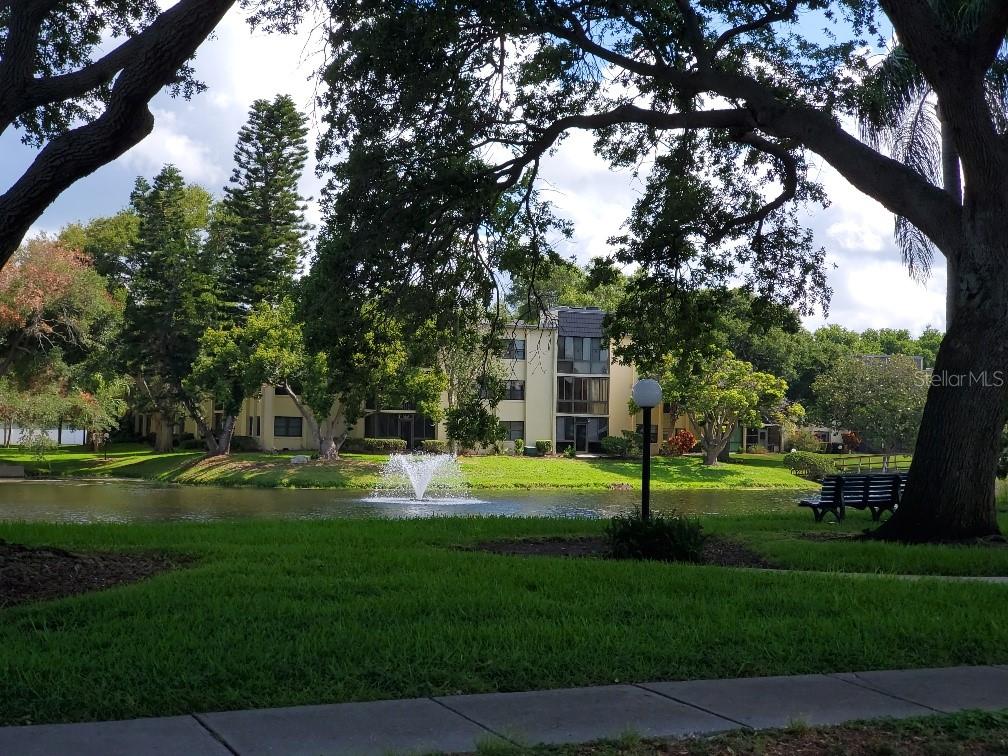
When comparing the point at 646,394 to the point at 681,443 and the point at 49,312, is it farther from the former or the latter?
the point at 681,443

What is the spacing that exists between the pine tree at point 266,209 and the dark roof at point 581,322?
14973 millimetres

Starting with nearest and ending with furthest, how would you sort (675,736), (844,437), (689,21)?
(675,736) < (689,21) < (844,437)

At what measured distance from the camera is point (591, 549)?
12.9 m

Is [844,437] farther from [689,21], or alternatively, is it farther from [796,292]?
[689,21]

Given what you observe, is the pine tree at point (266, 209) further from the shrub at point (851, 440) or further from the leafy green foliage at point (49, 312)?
the shrub at point (851, 440)

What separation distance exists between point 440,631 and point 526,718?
5.66 feet

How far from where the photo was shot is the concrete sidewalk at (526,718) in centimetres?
486

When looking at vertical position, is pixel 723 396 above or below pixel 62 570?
above

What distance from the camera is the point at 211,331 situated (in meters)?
46.4

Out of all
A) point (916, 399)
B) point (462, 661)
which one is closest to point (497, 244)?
point (462, 661)

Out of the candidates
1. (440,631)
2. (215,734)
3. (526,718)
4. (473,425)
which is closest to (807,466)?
(473,425)

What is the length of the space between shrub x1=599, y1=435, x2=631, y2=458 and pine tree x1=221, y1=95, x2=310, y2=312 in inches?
725

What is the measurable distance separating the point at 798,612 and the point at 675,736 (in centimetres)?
338

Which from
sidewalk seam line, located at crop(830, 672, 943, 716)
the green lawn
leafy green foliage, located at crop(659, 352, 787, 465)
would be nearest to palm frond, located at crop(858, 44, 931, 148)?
sidewalk seam line, located at crop(830, 672, 943, 716)
